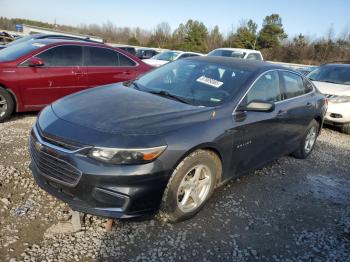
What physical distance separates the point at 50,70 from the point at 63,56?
425 mm

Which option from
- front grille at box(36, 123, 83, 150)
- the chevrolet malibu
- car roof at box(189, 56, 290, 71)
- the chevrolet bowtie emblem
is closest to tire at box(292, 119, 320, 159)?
the chevrolet malibu

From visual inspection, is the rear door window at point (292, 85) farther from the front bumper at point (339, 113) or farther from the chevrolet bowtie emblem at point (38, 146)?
the chevrolet bowtie emblem at point (38, 146)

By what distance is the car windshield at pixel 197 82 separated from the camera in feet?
11.7

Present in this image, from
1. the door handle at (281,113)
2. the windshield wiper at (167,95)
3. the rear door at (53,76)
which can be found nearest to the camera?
the windshield wiper at (167,95)

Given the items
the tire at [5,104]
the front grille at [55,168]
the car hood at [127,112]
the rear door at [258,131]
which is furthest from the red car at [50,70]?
the rear door at [258,131]

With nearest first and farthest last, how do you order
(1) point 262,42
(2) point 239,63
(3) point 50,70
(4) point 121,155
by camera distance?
(4) point 121,155
(2) point 239,63
(3) point 50,70
(1) point 262,42

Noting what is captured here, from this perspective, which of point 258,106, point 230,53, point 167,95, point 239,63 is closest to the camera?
point 258,106

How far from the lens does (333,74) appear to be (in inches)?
347

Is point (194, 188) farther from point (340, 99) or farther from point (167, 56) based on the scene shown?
point (167, 56)

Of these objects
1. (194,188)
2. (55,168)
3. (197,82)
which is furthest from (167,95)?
(55,168)

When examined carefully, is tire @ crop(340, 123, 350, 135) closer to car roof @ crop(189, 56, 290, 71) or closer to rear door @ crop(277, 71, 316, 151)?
rear door @ crop(277, 71, 316, 151)

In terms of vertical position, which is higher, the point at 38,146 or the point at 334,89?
the point at 334,89

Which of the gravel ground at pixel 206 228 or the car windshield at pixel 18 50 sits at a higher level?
the car windshield at pixel 18 50

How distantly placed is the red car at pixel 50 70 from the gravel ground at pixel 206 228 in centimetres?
150
